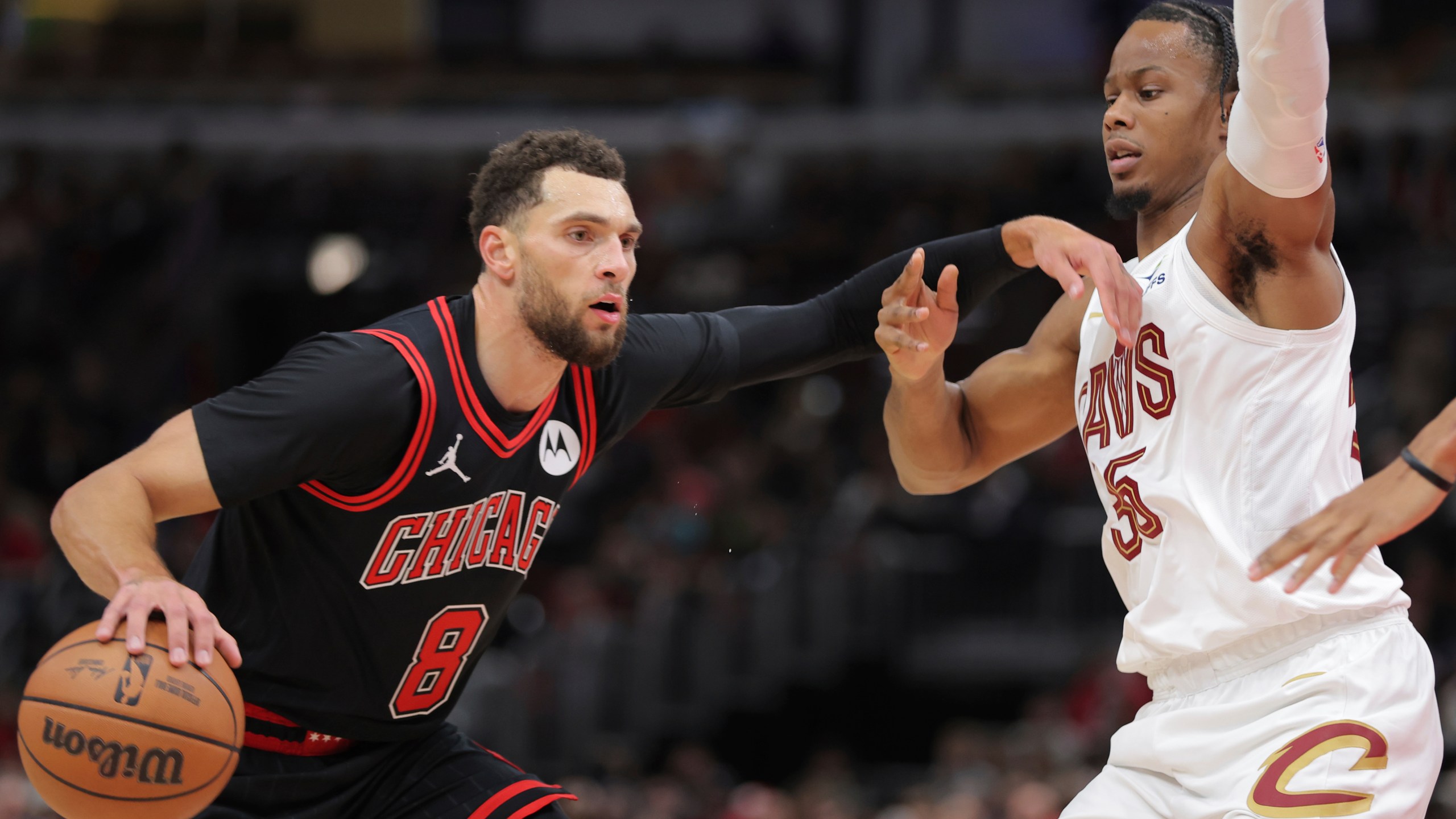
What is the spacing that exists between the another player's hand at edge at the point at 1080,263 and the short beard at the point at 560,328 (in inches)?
49.0

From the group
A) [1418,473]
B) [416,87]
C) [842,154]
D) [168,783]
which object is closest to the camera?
[1418,473]

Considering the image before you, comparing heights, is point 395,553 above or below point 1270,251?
below

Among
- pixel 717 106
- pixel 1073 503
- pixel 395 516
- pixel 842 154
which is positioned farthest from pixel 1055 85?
pixel 395 516

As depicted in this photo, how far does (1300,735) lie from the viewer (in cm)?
353

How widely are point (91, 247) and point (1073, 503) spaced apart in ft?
34.6

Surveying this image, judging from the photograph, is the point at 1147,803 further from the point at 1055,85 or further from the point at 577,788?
the point at 1055,85

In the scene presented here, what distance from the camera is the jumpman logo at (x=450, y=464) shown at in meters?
4.25

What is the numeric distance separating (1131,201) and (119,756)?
313cm

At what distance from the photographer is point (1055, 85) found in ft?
55.7

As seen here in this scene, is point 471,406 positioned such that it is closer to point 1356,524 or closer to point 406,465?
point 406,465

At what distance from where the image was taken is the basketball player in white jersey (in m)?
3.51

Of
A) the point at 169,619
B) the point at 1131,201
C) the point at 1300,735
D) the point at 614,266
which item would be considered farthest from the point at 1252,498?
the point at 169,619

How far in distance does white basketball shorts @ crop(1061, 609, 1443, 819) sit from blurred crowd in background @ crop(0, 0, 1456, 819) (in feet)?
15.9

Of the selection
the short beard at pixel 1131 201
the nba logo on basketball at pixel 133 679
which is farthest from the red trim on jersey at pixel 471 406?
the short beard at pixel 1131 201
